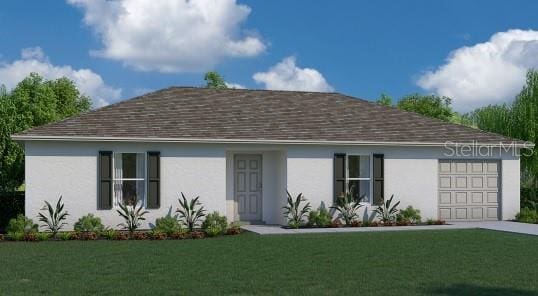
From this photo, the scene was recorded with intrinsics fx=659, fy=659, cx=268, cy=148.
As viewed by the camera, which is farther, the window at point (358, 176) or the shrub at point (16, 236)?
the window at point (358, 176)

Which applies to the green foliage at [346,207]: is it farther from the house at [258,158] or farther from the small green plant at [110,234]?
the small green plant at [110,234]

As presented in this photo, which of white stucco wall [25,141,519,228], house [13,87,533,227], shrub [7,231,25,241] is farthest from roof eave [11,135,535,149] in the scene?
shrub [7,231,25,241]

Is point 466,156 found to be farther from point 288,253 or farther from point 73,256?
point 73,256

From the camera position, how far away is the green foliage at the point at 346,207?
20797 millimetres

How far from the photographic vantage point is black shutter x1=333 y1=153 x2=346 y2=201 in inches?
821

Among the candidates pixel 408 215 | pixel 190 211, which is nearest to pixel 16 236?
pixel 190 211

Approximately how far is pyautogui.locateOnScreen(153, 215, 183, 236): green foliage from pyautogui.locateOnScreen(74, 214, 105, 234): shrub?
5.15 feet

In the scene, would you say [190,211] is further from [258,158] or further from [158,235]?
[258,158]

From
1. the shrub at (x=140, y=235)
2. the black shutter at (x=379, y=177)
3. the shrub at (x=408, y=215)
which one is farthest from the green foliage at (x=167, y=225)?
the shrub at (x=408, y=215)

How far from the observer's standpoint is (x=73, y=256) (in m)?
13.6

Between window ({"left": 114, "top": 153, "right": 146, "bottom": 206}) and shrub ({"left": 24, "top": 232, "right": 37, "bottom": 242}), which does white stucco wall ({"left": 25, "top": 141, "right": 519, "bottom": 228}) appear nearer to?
window ({"left": 114, "top": 153, "right": 146, "bottom": 206})

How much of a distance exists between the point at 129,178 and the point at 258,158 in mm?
4279

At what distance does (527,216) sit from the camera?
22609 millimetres

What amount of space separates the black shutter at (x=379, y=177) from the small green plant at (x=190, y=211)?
18.8 feet
